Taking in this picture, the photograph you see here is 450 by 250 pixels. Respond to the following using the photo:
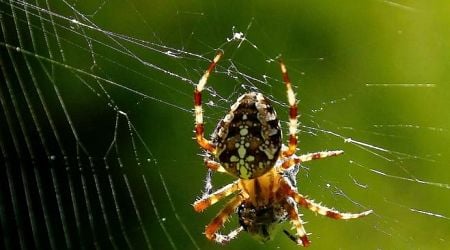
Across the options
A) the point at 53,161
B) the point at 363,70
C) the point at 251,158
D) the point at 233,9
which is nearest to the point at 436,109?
the point at 363,70

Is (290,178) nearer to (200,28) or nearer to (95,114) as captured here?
(200,28)

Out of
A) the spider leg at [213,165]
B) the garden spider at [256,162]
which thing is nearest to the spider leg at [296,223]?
the garden spider at [256,162]

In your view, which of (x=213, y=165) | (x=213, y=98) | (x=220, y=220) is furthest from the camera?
(x=213, y=98)

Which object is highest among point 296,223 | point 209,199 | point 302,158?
point 302,158

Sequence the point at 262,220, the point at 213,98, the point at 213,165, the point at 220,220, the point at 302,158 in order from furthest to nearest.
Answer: the point at 213,98
the point at 220,220
the point at 262,220
the point at 213,165
the point at 302,158

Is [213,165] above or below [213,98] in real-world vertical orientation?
below

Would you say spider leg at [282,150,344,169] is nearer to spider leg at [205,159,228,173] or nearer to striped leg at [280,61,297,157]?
striped leg at [280,61,297,157]

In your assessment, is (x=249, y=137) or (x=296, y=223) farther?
(x=296, y=223)

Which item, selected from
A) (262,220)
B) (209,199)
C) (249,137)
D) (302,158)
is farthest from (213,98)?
(249,137)

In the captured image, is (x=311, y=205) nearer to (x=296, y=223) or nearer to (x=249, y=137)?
(x=296, y=223)
